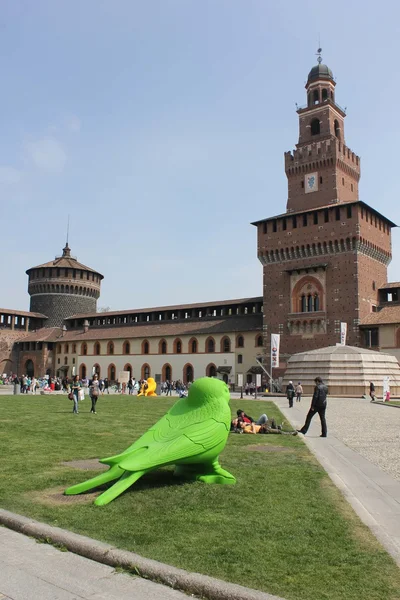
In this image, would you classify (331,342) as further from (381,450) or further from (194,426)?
(194,426)

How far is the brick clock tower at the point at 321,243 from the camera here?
49062 millimetres

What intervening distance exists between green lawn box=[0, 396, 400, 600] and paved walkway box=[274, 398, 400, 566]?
7.8 inches

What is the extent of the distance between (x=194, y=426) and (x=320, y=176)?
169ft

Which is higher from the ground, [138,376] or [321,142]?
[321,142]

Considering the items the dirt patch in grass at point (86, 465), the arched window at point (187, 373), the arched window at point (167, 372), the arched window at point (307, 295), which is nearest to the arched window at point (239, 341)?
the arched window at point (187, 373)

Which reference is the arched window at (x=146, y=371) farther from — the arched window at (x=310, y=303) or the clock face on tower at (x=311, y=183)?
the clock face on tower at (x=311, y=183)

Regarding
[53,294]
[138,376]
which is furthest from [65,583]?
[53,294]

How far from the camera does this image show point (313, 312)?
50.3 meters

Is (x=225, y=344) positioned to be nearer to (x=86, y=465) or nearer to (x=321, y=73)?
(x=321, y=73)

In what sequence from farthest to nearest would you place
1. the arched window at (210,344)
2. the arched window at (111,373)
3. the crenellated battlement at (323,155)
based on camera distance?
1. the arched window at (111,373)
2. the arched window at (210,344)
3. the crenellated battlement at (323,155)

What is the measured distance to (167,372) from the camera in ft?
208

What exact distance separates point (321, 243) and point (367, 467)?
4299 centimetres

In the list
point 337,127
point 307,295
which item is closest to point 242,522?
point 307,295

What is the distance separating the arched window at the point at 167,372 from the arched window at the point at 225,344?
7864 mm
